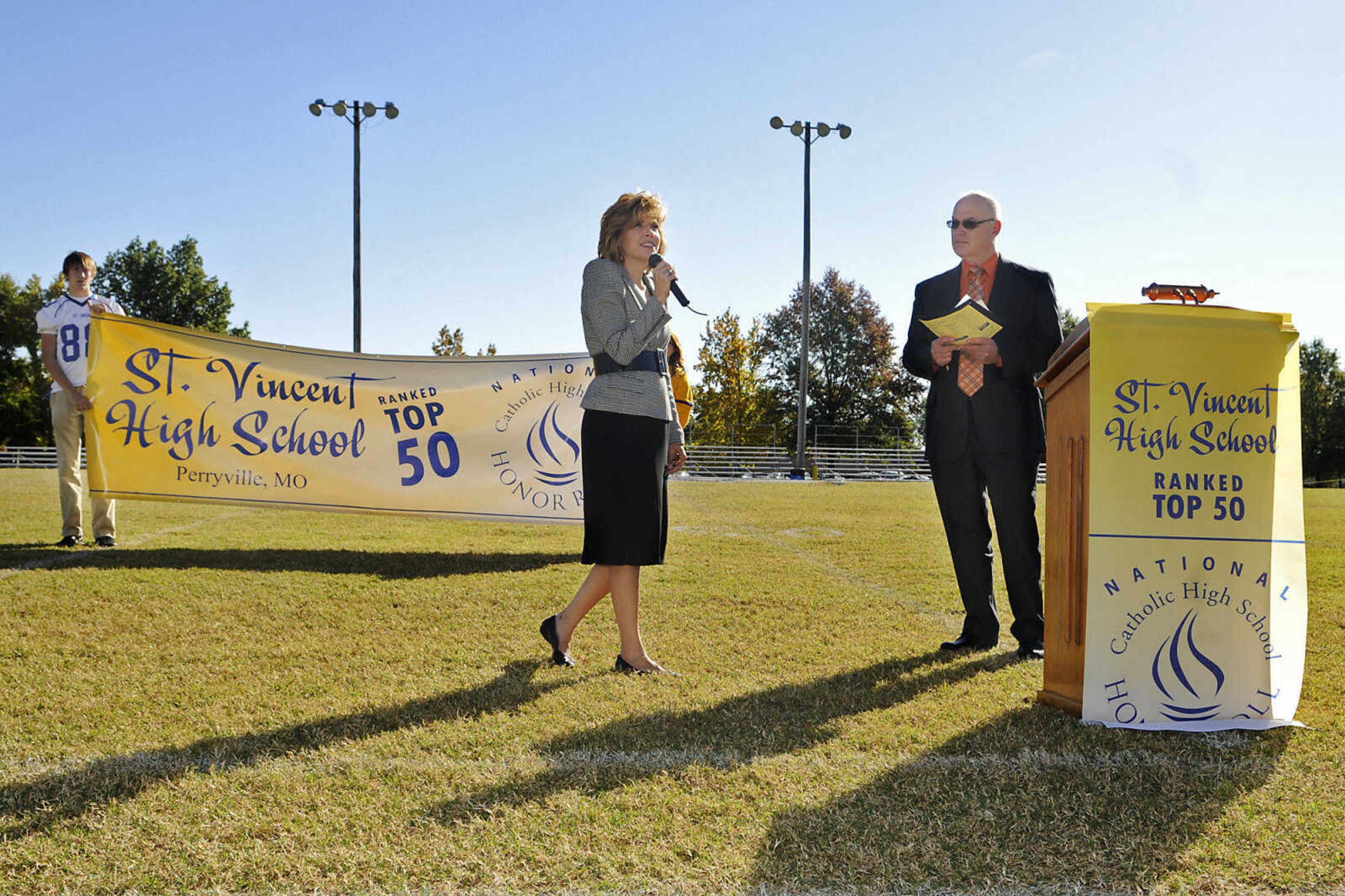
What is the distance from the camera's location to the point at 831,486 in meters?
21.2

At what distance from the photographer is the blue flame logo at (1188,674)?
2998mm

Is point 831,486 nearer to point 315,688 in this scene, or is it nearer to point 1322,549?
point 1322,549

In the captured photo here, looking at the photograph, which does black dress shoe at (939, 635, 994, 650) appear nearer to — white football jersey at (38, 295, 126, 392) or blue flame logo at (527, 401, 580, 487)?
blue flame logo at (527, 401, 580, 487)

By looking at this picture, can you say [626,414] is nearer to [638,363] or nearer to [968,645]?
[638,363]

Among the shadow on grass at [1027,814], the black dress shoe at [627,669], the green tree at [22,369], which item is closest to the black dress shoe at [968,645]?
the shadow on grass at [1027,814]

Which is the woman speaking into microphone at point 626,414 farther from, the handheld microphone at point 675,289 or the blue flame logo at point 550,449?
the blue flame logo at point 550,449

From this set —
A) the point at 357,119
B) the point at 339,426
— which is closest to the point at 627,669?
the point at 339,426

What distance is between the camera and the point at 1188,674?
3012mm

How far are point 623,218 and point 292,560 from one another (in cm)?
422

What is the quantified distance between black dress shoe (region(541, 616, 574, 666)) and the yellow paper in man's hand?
2019 mm

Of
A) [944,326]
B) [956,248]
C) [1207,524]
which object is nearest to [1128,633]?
[1207,524]

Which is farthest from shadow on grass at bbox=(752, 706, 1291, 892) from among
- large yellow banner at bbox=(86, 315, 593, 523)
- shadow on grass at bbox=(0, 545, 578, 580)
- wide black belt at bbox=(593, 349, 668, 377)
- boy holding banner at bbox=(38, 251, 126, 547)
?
boy holding banner at bbox=(38, 251, 126, 547)

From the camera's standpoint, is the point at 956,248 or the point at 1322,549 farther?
the point at 1322,549

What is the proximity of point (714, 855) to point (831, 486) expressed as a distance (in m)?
19.5
